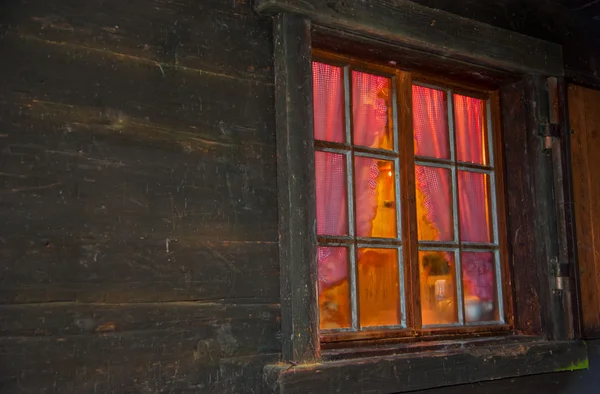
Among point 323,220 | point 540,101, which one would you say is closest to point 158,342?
point 323,220

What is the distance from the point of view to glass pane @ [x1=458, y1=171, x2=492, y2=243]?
350 cm

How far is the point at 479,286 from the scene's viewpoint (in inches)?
137

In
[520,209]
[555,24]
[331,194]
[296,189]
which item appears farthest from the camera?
[555,24]

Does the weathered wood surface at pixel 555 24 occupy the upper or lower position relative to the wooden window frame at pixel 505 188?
upper

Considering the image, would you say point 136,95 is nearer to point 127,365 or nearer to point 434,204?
point 127,365

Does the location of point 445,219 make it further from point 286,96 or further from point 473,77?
point 286,96

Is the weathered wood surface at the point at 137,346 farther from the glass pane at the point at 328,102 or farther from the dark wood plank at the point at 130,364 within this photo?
the glass pane at the point at 328,102

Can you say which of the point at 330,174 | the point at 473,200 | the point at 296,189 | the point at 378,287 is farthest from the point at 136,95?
the point at 473,200

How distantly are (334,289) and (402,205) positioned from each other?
1.85ft

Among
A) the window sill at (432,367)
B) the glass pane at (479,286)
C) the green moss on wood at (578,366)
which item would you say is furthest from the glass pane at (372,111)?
the green moss on wood at (578,366)

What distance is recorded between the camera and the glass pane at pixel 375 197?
309 cm

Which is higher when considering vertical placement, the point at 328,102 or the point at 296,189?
the point at 328,102

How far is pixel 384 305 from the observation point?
3080 millimetres

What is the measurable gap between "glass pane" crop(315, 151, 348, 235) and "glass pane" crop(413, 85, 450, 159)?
0.54 m
